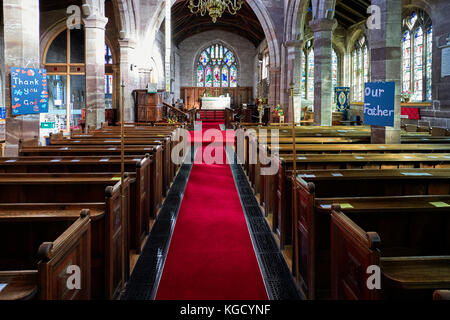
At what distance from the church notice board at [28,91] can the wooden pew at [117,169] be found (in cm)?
212

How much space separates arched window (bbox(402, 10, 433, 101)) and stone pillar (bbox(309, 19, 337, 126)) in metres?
2.96

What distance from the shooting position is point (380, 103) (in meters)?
5.00

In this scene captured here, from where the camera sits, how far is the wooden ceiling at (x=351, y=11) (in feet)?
43.7

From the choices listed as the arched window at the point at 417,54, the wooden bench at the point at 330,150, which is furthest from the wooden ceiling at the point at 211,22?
the wooden bench at the point at 330,150

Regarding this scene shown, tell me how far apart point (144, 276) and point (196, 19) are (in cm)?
1958

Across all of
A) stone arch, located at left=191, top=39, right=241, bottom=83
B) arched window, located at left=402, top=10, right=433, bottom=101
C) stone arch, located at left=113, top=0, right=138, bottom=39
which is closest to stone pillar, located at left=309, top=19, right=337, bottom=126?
arched window, located at left=402, top=10, right=433, bottom=101

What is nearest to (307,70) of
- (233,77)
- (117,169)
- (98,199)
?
(233,77)

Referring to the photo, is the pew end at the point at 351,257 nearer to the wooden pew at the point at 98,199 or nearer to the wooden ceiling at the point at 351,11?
the wooden pew at the point at 98,199

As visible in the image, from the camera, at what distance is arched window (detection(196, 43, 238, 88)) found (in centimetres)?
2494

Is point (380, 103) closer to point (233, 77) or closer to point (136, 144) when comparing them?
point (136, 144)

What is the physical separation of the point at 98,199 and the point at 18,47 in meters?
3.86

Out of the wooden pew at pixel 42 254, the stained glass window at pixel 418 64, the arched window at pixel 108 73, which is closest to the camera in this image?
the wooden pew at pixel 42 254

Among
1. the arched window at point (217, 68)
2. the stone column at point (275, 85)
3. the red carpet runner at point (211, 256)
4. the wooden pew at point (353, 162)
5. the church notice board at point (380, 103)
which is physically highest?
the arched window at point (217, 68)
